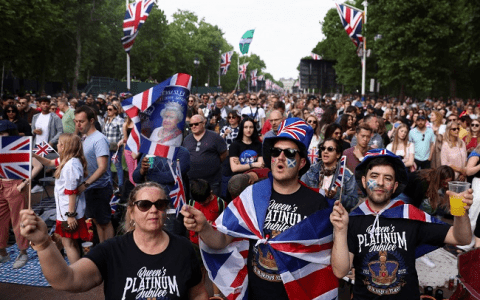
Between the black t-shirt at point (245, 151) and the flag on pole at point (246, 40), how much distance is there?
Result: 23.5 m

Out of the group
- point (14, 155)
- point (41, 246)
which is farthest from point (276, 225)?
point (14, 155)

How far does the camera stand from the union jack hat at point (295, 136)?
323 cm

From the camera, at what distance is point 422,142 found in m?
9.50

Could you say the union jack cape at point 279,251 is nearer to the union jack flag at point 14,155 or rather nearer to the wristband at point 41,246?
the wristband at point 41,246

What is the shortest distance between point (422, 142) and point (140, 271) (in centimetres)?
806

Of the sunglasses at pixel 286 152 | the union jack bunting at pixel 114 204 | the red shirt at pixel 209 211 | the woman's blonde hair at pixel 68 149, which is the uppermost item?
the sunglasses at pixel 286 152

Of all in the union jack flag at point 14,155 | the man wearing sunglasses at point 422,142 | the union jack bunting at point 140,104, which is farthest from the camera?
the man wearing sunglasses at point 422,142

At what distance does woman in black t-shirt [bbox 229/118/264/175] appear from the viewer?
6.74 meters

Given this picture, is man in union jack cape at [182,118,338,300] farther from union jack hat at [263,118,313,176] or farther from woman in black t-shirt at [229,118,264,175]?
woman in black t-shirt at [229,118,264,175]

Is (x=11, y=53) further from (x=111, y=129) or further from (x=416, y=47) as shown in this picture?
(x=416, y=47)

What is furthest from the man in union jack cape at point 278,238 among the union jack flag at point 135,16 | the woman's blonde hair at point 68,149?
the union jack flag at point 135,16

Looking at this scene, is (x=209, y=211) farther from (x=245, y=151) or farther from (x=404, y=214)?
(x=404, y=214)

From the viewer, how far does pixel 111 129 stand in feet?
33.6

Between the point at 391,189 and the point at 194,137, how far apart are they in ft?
13.8
